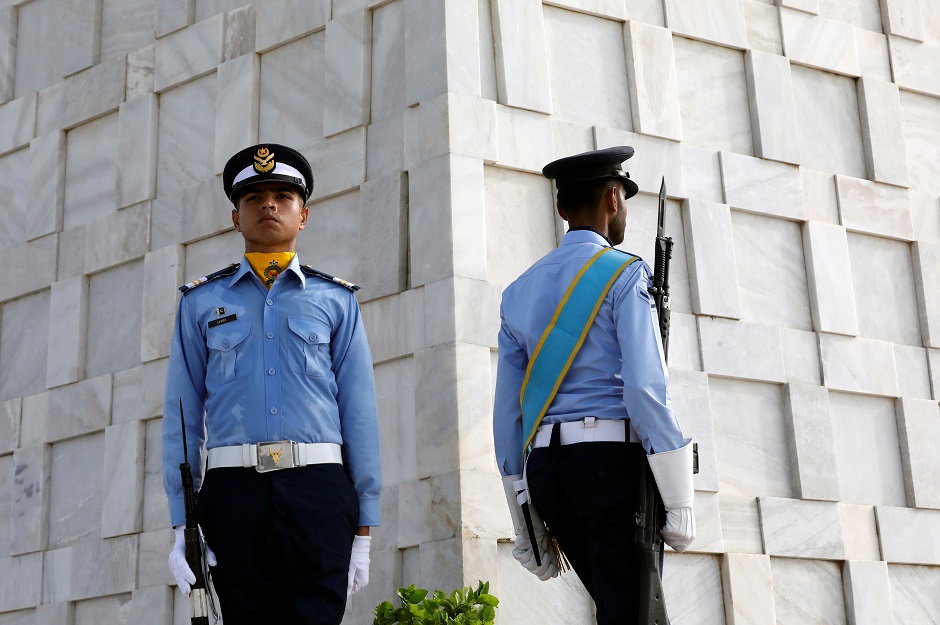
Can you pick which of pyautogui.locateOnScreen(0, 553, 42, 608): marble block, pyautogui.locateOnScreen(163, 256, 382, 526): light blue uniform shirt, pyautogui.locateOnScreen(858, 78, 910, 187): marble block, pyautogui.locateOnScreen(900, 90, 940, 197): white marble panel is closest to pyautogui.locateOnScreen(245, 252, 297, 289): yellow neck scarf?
pyautogui.locateOnScreen(163, 256, 382, 526): light blue uniform shirt

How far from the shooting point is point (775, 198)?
28.3 ft

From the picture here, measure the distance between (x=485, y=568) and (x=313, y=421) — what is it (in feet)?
6.97

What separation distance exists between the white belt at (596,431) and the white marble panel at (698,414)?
2948mm

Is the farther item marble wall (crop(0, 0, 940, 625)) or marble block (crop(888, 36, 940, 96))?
marble block (crop(888, 36, 940, 96))

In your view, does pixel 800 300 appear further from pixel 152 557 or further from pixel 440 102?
pixel 152 557

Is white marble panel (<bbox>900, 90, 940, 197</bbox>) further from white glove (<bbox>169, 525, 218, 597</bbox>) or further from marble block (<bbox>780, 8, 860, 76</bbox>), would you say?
white glove (<bbox>169, 525, 218, 597</bbox>)

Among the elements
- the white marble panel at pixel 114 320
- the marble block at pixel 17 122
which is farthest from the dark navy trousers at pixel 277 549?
the marble block at pixel 17 122

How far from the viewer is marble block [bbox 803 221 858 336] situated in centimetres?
852

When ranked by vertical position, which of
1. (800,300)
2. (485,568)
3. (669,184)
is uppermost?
(669,184)

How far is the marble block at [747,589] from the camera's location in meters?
7.66

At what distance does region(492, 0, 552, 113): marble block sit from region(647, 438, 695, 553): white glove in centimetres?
352

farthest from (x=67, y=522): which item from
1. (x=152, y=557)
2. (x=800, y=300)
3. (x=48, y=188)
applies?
(x=800, y=300)

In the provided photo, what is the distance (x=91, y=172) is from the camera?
939 cm

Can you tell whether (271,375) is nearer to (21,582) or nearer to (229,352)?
(229,352)
